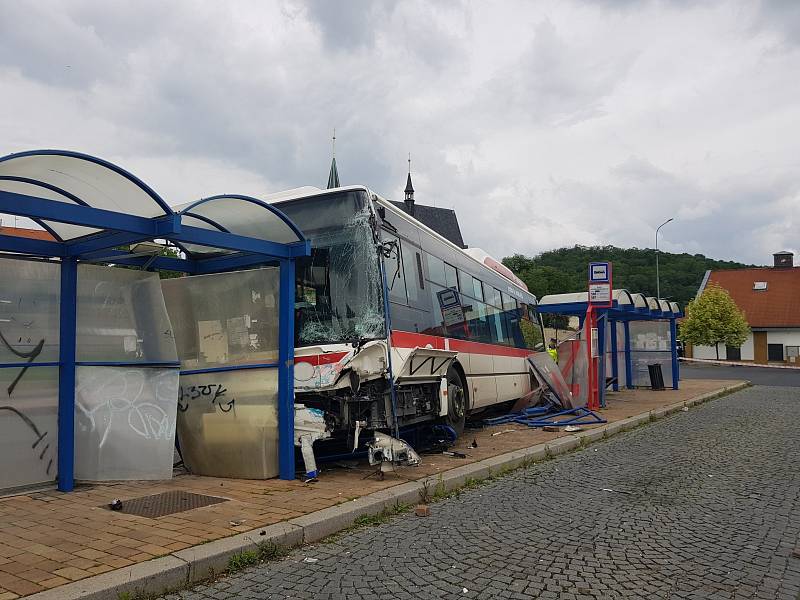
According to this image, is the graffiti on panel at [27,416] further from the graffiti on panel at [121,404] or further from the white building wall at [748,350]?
the white building wall at [748,350]

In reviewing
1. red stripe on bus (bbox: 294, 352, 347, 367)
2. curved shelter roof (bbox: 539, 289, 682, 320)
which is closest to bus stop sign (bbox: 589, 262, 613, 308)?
curved shelter roof (bbox: 539, 289, 682, 320)

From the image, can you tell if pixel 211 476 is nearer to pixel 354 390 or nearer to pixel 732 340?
pixel 354 390

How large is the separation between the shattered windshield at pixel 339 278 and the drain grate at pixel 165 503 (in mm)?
1959

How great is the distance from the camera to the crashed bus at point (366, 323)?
731 cm

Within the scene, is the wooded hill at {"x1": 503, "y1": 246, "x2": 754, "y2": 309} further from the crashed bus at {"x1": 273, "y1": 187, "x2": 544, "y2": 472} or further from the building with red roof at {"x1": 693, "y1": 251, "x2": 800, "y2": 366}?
the crashed bus at {"x1": 273, "y1": 187, "x2": 544, "y2": 472}

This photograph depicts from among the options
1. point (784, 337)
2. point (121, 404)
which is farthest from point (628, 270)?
point (121, 404)

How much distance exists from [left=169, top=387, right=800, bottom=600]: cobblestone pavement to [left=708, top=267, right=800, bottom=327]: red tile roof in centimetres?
5628

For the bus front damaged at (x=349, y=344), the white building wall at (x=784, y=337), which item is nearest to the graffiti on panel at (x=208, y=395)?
the bus front damaged at (x=349, y=344)

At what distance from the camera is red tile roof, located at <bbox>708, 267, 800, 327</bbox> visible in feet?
191

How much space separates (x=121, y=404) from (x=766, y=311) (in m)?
63.1

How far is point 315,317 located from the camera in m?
7.61

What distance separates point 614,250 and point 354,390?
6485 cm

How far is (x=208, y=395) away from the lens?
743 centimetres

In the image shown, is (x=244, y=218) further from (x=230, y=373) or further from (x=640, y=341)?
(x=640, y=341)
